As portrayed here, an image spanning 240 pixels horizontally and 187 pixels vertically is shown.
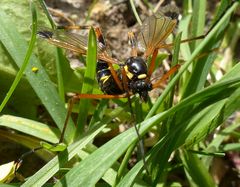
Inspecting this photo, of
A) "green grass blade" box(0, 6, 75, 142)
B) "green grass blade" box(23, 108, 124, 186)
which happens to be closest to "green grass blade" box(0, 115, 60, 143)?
"green grass blade" box(0, 6, 75, 142)

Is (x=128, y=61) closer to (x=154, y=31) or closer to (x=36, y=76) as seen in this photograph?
(x=154, y=31)

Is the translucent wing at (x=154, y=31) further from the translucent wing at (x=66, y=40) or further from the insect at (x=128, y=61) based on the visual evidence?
the translucent wing at (x=66, y=40)

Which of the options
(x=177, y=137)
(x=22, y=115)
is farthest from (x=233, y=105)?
(x=22, y=115)

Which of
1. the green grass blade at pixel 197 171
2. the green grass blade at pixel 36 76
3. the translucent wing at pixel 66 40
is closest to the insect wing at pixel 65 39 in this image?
the translucent wing at pixel 66 40

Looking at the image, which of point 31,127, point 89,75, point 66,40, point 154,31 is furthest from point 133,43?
point 31,127

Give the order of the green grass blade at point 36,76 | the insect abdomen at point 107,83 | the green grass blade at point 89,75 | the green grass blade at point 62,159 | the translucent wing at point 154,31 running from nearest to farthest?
the green grass blade at point 62,159 → the green grass blade at point 89,75 → the green grass blade at point 36,76 → the insect abdomen at point 107,83 → the translucent wing at point 154,31

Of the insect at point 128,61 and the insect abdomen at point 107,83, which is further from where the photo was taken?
the insect abdomen at point 107,83

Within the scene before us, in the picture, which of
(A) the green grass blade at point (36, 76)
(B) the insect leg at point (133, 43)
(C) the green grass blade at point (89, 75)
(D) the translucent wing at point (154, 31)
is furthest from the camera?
(B) the insect leg at point (133, 43)

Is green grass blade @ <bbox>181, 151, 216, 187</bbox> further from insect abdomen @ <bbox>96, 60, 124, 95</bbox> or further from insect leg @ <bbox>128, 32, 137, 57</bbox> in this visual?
insect leg @ <bbox>128, 32, 137, 57</bbox>
